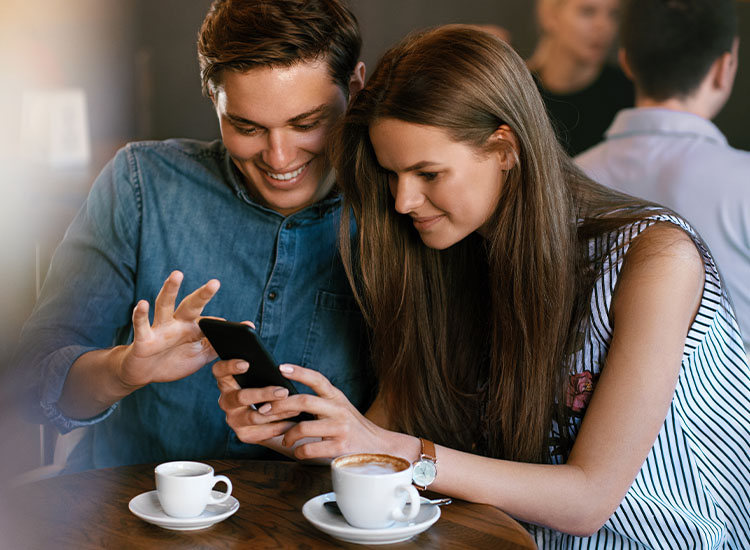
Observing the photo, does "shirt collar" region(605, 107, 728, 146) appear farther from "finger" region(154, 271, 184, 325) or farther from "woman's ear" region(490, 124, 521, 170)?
"finger" region(154, 271, 184, 325)

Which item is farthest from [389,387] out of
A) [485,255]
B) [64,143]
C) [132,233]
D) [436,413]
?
[64,143]

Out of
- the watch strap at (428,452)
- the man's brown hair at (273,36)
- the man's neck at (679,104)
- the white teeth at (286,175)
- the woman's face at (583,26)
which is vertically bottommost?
the watch strap at (428,452)

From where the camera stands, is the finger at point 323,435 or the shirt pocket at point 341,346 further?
the shirt pocket at point 341,346

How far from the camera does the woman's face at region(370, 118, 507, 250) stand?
112cm

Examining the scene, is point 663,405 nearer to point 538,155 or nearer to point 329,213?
point 538,155

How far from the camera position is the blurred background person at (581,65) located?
2641 millimetres

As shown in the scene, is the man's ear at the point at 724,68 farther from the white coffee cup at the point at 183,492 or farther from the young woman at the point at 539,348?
the white coffee cup at the point at 183,492

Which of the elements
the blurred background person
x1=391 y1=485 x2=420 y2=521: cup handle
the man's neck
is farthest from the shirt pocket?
the blurred background person

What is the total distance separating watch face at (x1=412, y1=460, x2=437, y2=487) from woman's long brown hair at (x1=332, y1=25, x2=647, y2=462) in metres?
0.22

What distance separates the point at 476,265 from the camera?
1336mm

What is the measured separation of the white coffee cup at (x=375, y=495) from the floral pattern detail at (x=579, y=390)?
1.32 ft

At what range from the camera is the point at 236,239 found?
1396 millimetres

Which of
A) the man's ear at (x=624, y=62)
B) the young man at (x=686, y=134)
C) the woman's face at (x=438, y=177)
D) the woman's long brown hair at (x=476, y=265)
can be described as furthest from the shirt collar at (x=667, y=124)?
the woman's face at (x=438, y=177)

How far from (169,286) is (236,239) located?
0.44 m
